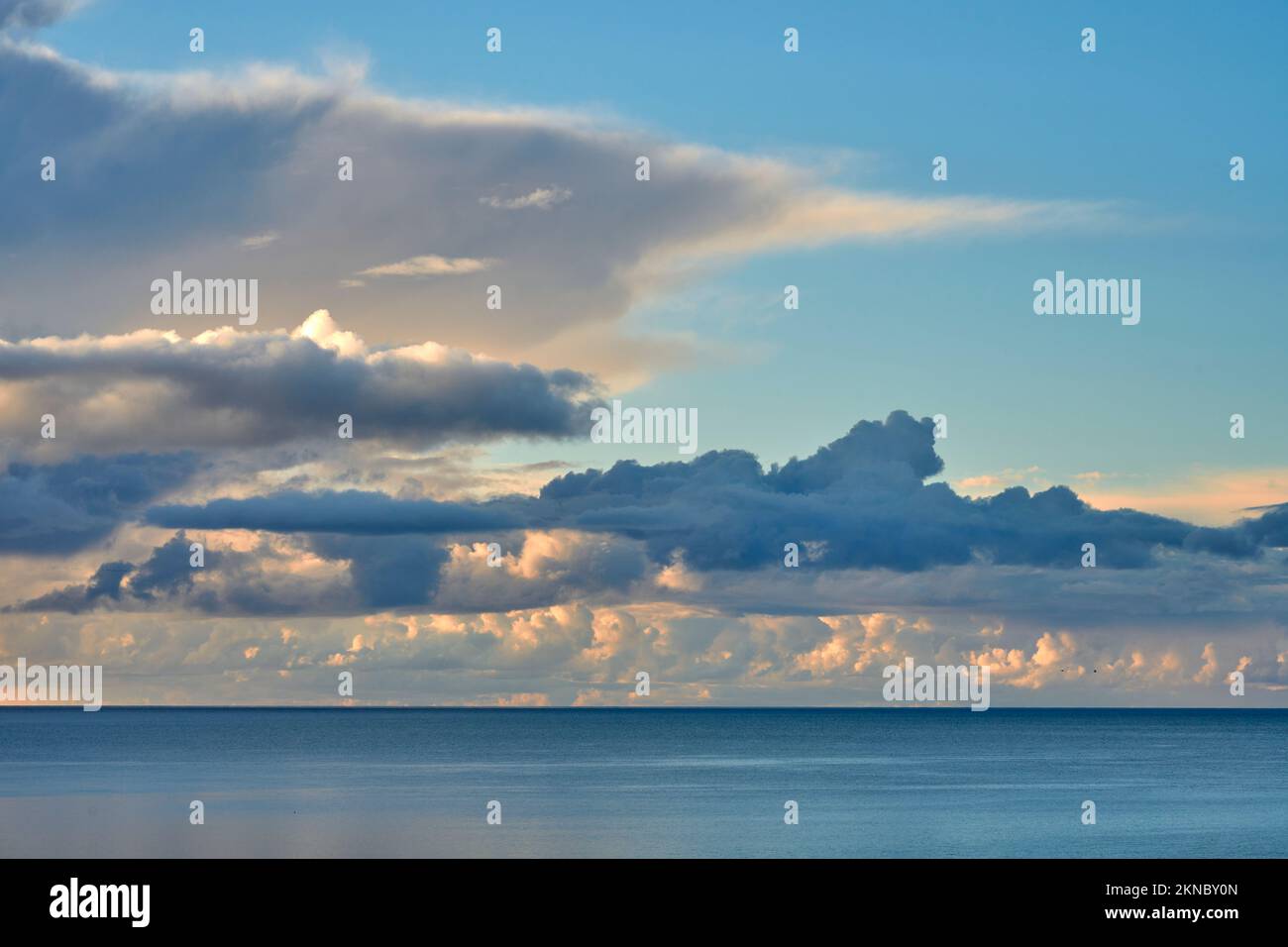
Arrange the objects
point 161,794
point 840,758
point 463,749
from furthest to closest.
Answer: point 463,749 < point 840,758 < point 161,794
